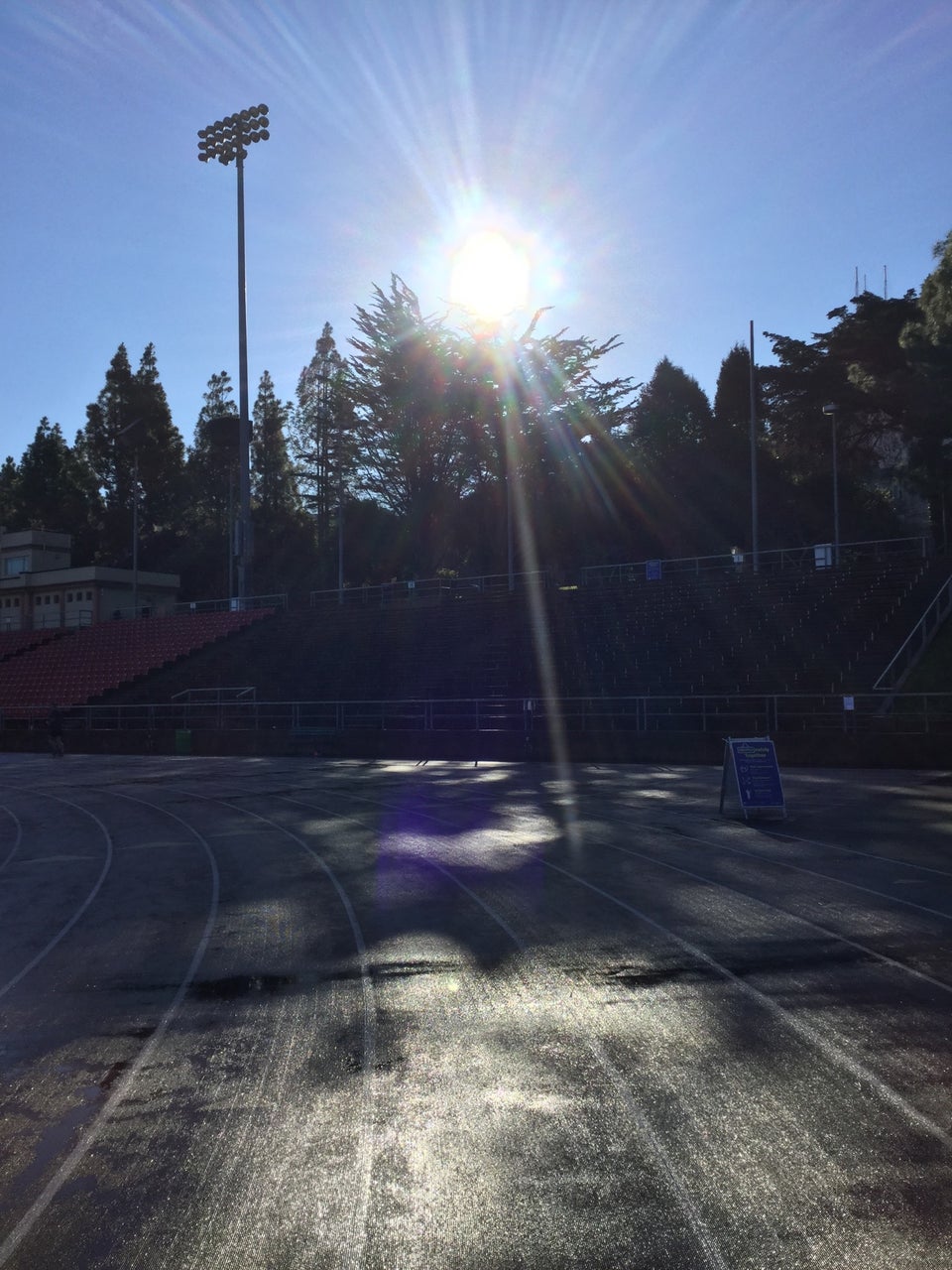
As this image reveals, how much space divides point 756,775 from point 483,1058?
988 cm

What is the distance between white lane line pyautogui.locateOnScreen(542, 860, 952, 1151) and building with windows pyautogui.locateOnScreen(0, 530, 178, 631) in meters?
52.7

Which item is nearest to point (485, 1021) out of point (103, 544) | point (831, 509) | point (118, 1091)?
point (118, 1091)

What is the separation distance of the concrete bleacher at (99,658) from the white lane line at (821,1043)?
35.4 m

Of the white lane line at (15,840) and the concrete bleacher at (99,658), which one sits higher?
the concrete bleacher at (99,658)

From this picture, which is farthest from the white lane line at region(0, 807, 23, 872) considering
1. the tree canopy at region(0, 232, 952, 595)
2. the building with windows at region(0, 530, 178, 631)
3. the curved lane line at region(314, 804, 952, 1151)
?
the building with windows at region(0, 530, 178, 631)

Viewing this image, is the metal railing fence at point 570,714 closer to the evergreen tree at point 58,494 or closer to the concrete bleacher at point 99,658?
the concrete bleacher at point 99,658

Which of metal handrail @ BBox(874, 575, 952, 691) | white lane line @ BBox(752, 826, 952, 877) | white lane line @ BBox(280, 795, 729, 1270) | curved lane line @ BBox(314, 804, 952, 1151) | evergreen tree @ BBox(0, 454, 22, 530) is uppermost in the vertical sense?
evergreen tree @ BBox(0, 454, 22, 530)

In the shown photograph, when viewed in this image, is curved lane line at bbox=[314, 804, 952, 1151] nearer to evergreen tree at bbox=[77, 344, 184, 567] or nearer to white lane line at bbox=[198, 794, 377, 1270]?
white lane line at bbox=[198, 794, 377, 1270]

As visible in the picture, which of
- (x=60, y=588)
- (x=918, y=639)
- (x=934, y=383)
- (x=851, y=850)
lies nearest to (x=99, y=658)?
(x=60, y=588)

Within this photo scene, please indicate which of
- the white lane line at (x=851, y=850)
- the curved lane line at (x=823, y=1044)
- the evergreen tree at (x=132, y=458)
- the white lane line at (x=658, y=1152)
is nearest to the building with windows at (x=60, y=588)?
the evergreen tree at (x=132, y=458)

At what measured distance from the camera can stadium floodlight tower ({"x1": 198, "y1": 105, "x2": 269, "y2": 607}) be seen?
4309 cm

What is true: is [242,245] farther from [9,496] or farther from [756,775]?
[9,496]

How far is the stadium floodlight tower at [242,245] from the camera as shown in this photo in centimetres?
4309

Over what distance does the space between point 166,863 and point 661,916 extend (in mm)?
6316
